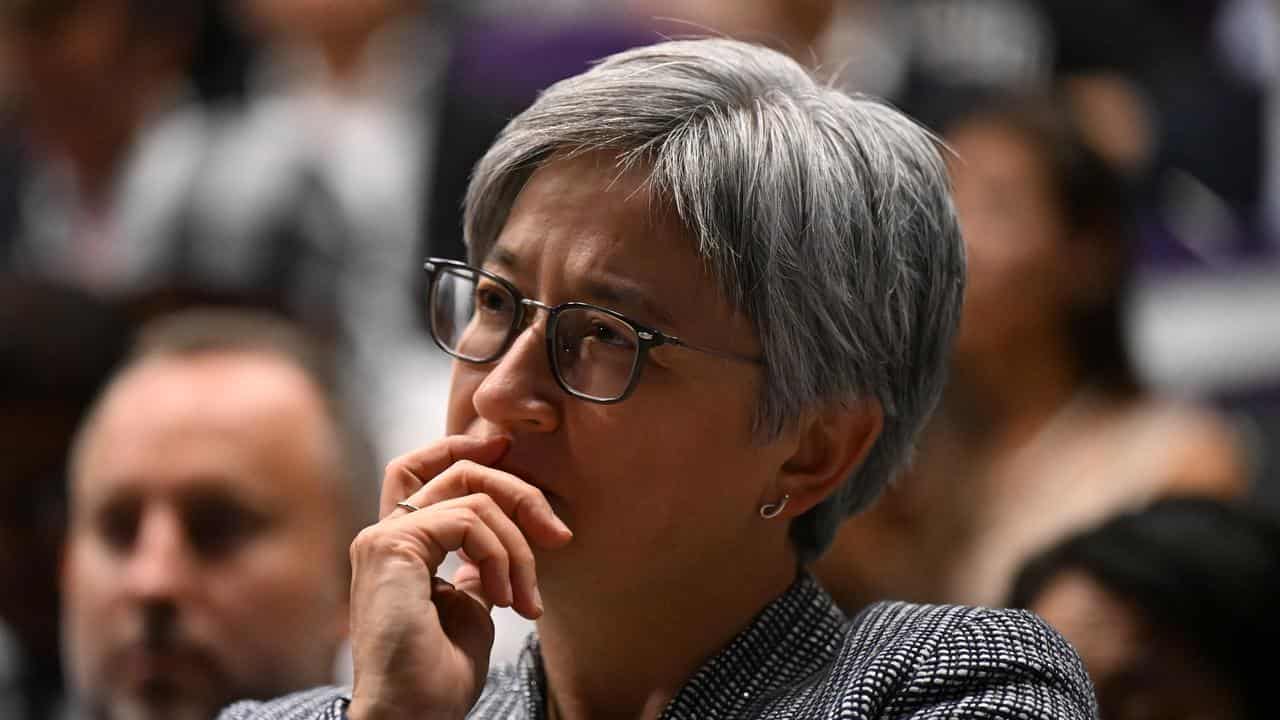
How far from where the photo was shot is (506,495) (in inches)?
66.1

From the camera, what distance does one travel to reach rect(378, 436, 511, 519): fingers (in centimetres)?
174

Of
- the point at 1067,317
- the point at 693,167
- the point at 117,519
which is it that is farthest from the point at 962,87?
the point at 693,167

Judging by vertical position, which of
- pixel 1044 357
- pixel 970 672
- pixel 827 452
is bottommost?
pixel 1044 357

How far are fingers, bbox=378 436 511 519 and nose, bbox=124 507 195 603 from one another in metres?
0.87

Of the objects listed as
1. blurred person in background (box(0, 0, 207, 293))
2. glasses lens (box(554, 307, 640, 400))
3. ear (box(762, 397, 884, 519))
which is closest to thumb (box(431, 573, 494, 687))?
glasses lens (box(554, 307, 640, 400))

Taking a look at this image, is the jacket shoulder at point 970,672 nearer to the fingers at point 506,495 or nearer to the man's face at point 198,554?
the fingers at point 506,495

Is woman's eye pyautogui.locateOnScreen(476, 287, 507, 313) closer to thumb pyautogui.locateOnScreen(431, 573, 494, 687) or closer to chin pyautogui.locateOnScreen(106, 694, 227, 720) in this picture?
thumb pyautogui.locateOnScreen(431, 573, 494, 687)

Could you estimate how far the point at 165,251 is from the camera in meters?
4.63

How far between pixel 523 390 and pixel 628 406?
0.33 ft

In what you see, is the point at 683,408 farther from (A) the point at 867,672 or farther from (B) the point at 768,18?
(B) the point at 768,18

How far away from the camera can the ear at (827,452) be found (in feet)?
6.01

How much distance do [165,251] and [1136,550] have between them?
116 inches

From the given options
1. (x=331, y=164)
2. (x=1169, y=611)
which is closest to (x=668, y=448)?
(x=1169, y=611)

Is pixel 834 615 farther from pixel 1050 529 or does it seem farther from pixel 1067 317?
pixel 1067 317
